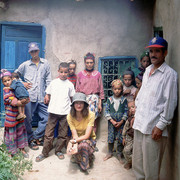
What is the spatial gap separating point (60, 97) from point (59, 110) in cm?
26

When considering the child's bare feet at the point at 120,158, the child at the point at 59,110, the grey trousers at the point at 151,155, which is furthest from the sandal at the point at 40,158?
the grey trousers at the point at 151,155

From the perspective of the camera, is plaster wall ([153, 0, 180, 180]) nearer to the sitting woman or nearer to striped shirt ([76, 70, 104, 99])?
the sitting woman

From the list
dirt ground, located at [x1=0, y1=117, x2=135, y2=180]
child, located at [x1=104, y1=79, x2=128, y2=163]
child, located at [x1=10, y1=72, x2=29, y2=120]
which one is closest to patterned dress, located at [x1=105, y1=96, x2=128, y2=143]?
child, located at [x1=104, y1=79, x2=128, y2=163]

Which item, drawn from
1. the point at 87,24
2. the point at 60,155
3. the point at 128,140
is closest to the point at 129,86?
the point at 128,140

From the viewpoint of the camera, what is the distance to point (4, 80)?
12.7 ft

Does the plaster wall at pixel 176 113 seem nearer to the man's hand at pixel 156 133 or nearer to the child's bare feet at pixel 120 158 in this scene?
the man's hand at pixel 156 133

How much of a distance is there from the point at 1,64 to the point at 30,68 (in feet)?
3.79

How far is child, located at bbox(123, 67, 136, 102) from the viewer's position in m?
4.12

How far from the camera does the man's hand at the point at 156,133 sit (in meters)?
2.50

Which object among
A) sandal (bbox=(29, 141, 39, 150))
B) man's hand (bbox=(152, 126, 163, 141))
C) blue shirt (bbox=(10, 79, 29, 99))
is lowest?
sandal (bbox=(29, 141, 39, 150))

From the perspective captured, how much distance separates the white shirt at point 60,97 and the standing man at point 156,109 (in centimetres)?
179

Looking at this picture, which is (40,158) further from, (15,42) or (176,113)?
(15,42)

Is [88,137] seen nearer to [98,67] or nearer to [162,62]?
[162,62]

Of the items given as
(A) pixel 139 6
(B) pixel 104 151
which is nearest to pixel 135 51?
(A) pixel 139 6
